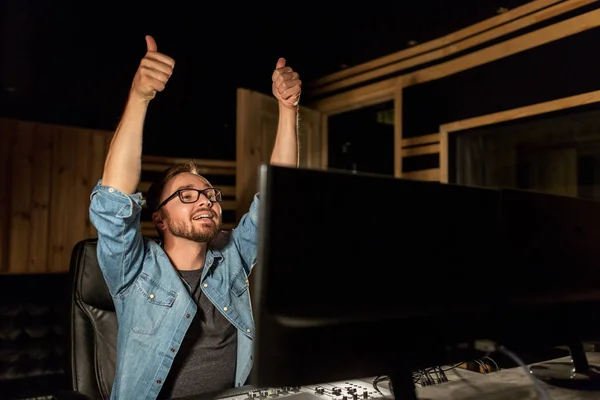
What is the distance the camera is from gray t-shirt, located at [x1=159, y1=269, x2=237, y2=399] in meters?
1.69

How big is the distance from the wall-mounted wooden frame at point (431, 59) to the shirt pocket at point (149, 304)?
220 centimetres

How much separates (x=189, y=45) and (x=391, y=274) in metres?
3.28

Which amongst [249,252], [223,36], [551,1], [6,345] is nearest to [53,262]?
[6,345]

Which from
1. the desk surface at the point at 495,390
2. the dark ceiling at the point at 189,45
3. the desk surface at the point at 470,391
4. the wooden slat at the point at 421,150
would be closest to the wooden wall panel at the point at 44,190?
the dark ceiling at the point at 189,45

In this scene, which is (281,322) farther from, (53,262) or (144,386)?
(53,262)

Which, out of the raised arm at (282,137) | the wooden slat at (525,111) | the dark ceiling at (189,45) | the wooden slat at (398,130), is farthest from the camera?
the wooden slat at (398,130)

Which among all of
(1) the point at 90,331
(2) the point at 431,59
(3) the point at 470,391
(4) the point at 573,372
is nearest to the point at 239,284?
(1) the point at 90,331

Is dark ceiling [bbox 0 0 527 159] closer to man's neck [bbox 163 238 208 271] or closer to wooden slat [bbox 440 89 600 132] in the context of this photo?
wooden slat [bbox 440 89 600 132]

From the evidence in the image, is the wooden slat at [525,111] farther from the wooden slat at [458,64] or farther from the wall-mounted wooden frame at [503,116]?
the wooden slat at [458,64]

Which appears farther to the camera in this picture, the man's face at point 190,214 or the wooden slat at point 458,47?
the wooden slat at point 458,47

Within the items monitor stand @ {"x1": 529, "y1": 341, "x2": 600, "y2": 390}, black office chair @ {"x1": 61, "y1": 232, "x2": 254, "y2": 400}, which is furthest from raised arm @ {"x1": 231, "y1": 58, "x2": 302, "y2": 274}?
monitor stand @ {"x1": 529, "y1": 341, "x2": 600, "y2": 390}

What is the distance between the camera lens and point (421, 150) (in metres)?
3.53

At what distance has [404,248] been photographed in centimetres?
91

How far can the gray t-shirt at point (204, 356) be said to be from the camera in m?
1.69
